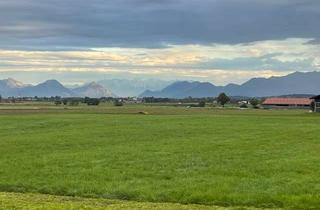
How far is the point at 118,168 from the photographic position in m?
24.5

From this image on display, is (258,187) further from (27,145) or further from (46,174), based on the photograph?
(27,145)

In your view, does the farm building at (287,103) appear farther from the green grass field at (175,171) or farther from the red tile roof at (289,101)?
the green grass field at (175,171)

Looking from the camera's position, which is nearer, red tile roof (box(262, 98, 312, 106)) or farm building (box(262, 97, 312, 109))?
farm building (box(262, 97, 312, 109))

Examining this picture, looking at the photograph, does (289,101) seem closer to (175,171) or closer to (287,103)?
(287,103)

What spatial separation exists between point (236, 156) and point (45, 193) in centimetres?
1128

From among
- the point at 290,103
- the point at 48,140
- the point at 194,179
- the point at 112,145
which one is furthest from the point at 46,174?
the point at 290,103

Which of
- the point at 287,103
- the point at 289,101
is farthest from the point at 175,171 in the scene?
the point at 289,101

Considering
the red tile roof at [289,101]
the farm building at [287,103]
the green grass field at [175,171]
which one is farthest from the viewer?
the red tile roof at [289,101]

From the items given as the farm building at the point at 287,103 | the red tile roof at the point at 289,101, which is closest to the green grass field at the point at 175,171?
the farm building at the point at 287,103

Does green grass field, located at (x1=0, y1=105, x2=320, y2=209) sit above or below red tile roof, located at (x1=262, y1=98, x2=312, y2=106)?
below

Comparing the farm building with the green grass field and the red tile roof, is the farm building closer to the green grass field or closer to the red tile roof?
the red tile roof

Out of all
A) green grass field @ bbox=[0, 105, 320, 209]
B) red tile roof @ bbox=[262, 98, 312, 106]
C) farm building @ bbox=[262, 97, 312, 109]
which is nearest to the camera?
green grass field @ bbox=[0, 105, 320, 209]

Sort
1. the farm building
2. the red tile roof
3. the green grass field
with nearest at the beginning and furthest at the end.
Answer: the green grass field → the farm building → the red tile roof

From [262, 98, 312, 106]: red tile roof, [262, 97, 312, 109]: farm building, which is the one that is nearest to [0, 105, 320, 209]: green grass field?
[262, 97, 312, 109]: farm building
